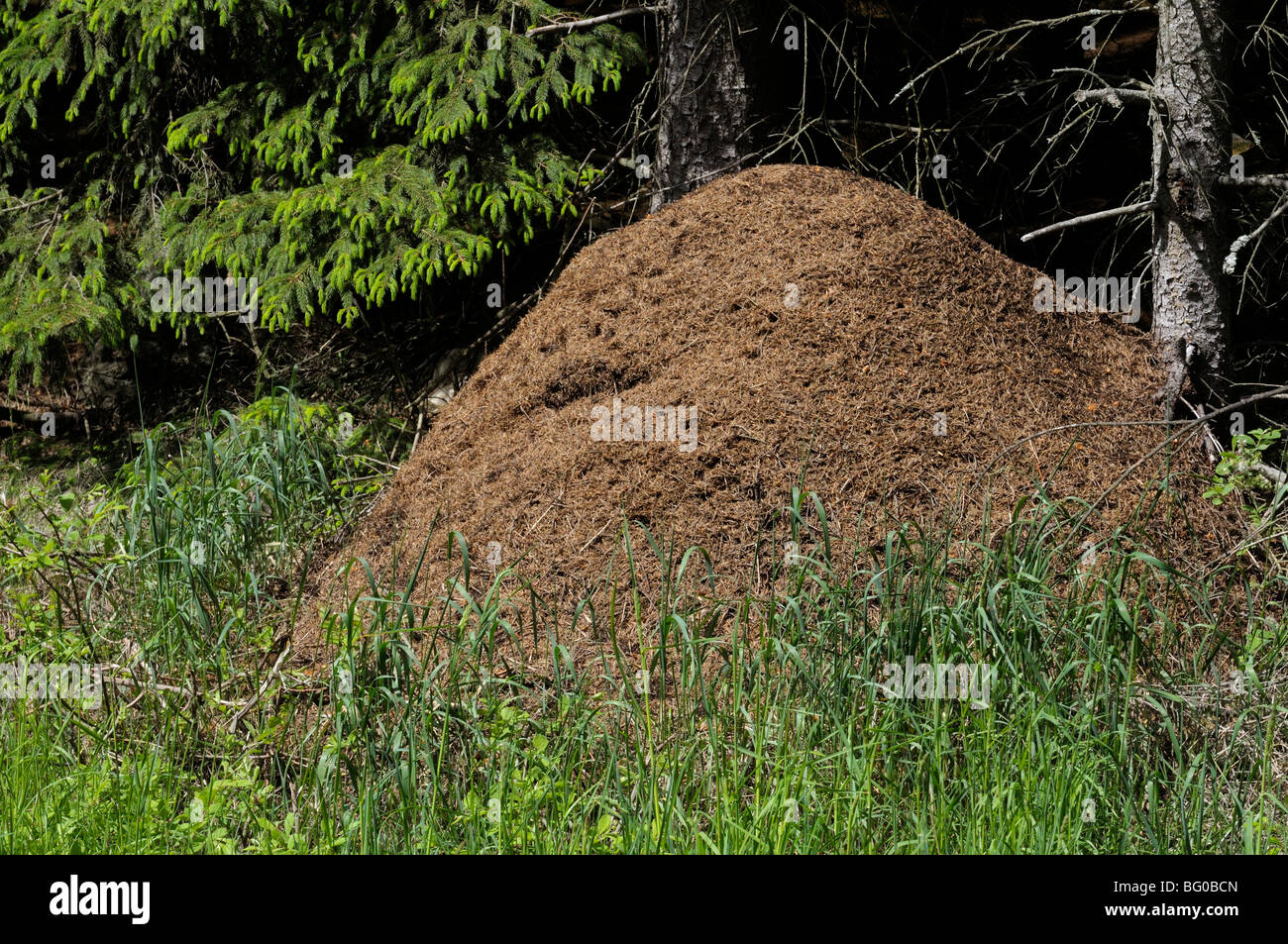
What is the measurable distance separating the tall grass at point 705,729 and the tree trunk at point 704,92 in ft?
8.57

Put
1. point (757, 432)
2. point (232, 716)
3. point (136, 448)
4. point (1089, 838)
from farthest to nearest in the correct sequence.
A: 1. point (136, 448)
2. point (757, 432)
3. point (232, 716)
4. point (1089, 838)

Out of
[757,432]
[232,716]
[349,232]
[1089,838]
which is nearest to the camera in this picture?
[1089,838]

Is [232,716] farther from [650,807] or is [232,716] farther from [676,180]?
[676,180]

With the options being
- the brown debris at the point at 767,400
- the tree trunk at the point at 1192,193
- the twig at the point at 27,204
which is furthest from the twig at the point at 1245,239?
the twig at the point at 27,204

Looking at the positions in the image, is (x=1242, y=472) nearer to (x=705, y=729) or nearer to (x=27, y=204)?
(x=705, y=729)

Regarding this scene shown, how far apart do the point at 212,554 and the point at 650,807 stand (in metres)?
2.34

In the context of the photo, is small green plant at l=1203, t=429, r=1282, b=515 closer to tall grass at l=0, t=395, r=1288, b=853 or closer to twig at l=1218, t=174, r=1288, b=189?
tall grass at l=0, t=395, r=1288, b=853

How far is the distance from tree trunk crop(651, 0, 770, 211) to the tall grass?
2.61 meters

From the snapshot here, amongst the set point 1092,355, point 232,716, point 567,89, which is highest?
point 567,89

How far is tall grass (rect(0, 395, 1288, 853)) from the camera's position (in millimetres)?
2855

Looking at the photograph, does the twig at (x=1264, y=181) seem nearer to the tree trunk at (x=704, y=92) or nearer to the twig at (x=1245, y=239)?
the twig at (x=1245, y=239)

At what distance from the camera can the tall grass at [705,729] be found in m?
2.86

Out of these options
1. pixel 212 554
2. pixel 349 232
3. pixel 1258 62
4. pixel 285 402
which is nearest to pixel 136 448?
pixel 285 402

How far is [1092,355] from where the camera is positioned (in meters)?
5.12
